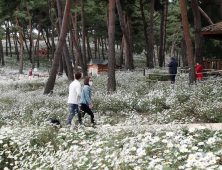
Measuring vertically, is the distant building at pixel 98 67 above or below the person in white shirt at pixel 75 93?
above

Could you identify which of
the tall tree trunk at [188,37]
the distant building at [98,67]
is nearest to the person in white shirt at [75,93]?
the tall tree trunk at [188,37]

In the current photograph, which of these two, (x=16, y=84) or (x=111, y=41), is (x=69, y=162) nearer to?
(x=111, y=41)

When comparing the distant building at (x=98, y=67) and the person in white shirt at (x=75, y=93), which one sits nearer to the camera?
the person in white shirt at (x=75, y=93)

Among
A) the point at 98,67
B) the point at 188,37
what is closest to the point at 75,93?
the point at 188,37

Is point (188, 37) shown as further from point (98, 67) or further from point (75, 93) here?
point (98, 67)

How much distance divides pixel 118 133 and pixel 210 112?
13.4 ft

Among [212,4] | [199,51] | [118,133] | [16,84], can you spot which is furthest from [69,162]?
[212,4]

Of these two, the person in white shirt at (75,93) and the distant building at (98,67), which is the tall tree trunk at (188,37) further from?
the distant building at (98,67)

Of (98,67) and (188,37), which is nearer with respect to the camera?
(188,37)

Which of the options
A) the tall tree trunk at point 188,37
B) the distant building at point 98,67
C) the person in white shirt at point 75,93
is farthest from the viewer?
the distant building at point 98,67

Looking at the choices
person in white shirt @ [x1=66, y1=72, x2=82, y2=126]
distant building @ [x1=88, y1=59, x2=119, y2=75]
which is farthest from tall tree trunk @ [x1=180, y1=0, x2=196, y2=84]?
distant building @ [x1=88, y1=59, x2=119, y2=75]

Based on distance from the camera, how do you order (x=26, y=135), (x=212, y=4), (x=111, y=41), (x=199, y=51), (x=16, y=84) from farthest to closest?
1. (x=212, y=4)
2. (x=16, y=84)
3. (x=199, y=51)
4. (x=111, y=41)
5. (x=26, y=135)

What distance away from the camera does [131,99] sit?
956 centimetres

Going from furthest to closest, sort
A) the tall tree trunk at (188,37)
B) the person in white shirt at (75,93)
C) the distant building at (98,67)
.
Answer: the distant building at (98,67), the tall tree trunk at (188,37), the person in white shirt at (75,93)
